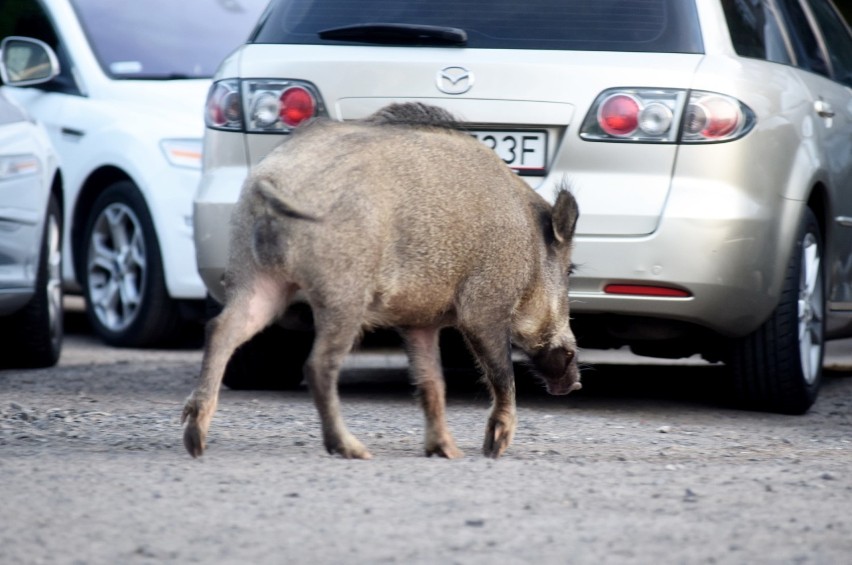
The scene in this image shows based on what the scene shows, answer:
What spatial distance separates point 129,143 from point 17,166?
70.9 inches

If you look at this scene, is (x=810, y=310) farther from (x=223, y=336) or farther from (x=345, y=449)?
(x=223, y=336)

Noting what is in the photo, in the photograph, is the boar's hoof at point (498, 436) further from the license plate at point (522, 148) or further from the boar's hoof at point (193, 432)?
the license plate at point (522, 148)

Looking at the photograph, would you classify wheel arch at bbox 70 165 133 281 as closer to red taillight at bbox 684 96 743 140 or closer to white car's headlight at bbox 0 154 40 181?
white car's headlight at bbox 0 154 40 181

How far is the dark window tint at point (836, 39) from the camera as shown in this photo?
8.03m

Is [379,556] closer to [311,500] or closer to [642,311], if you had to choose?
[311,500]

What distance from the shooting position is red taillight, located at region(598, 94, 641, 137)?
6285mm

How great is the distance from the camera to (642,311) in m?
6.33

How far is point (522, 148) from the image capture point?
250 inches

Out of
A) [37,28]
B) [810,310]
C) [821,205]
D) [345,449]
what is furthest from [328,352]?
[37,28]

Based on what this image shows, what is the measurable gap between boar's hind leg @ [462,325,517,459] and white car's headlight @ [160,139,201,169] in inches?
176

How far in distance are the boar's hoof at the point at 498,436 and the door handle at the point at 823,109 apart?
7.99ft

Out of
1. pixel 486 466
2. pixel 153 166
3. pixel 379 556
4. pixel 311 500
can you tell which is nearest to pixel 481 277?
pixel 486 466

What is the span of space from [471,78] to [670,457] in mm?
1672

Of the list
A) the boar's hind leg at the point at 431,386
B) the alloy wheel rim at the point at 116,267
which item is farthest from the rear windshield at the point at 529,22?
the alloy wheel rim at the point at 116,267
